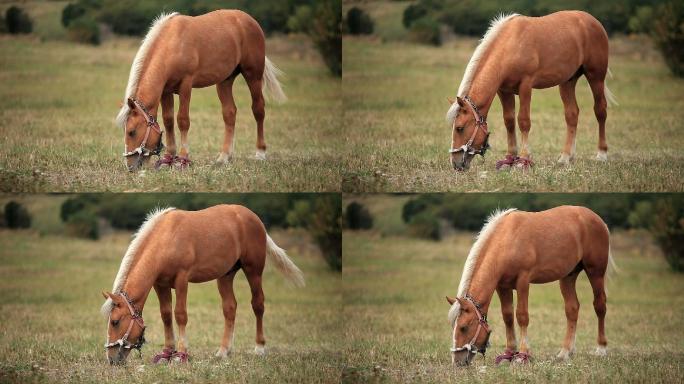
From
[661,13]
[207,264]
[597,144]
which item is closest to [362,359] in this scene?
[207,264]

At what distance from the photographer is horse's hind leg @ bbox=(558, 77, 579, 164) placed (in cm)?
1121

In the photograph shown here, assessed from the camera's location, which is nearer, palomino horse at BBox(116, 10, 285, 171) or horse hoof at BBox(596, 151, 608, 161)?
palomino horse at BBox(116, 10, 285, 171)

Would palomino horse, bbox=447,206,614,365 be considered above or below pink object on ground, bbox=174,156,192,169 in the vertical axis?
below

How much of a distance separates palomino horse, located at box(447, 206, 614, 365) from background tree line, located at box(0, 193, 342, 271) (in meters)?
1.43

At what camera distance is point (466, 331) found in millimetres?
10617

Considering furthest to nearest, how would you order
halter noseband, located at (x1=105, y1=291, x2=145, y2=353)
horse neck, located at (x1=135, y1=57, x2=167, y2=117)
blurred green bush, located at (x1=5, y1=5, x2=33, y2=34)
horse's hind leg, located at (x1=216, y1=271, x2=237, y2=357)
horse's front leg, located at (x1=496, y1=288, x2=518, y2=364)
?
blurred green bush, located at (x1=5, y1=5, x2=33, y2=34) → horse's hind leg, located at (x1=216, y1=271, x2=237, y2=357) → horse's front leg, located at (x1=496, y1=288, x2=518, y2=364) → horse neck, located at (x1=135, y1=57, x2=167, y2=117) → halter noseband, located at (x1=105, y1=291, x2=145, y2=353)

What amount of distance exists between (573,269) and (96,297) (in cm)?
366

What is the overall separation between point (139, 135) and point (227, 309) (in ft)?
4.80

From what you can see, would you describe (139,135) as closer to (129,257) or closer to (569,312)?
(129,257)

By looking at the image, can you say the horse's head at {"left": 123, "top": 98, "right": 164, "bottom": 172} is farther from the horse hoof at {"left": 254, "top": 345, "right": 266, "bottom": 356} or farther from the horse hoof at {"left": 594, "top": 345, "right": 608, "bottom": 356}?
the horse hoof at {"left": 594, "top": 345, "right": 608, "bottom": 356}

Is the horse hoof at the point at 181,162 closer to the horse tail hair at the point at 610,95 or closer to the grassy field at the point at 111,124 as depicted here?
the grassy field at the point at 111,124

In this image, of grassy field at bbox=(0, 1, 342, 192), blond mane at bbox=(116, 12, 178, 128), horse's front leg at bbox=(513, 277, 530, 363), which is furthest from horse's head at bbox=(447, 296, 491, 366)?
blond mane at bbox=(116, 12, 178, 128)

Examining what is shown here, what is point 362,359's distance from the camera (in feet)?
37.4

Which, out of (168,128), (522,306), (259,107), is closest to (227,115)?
(259,107)
